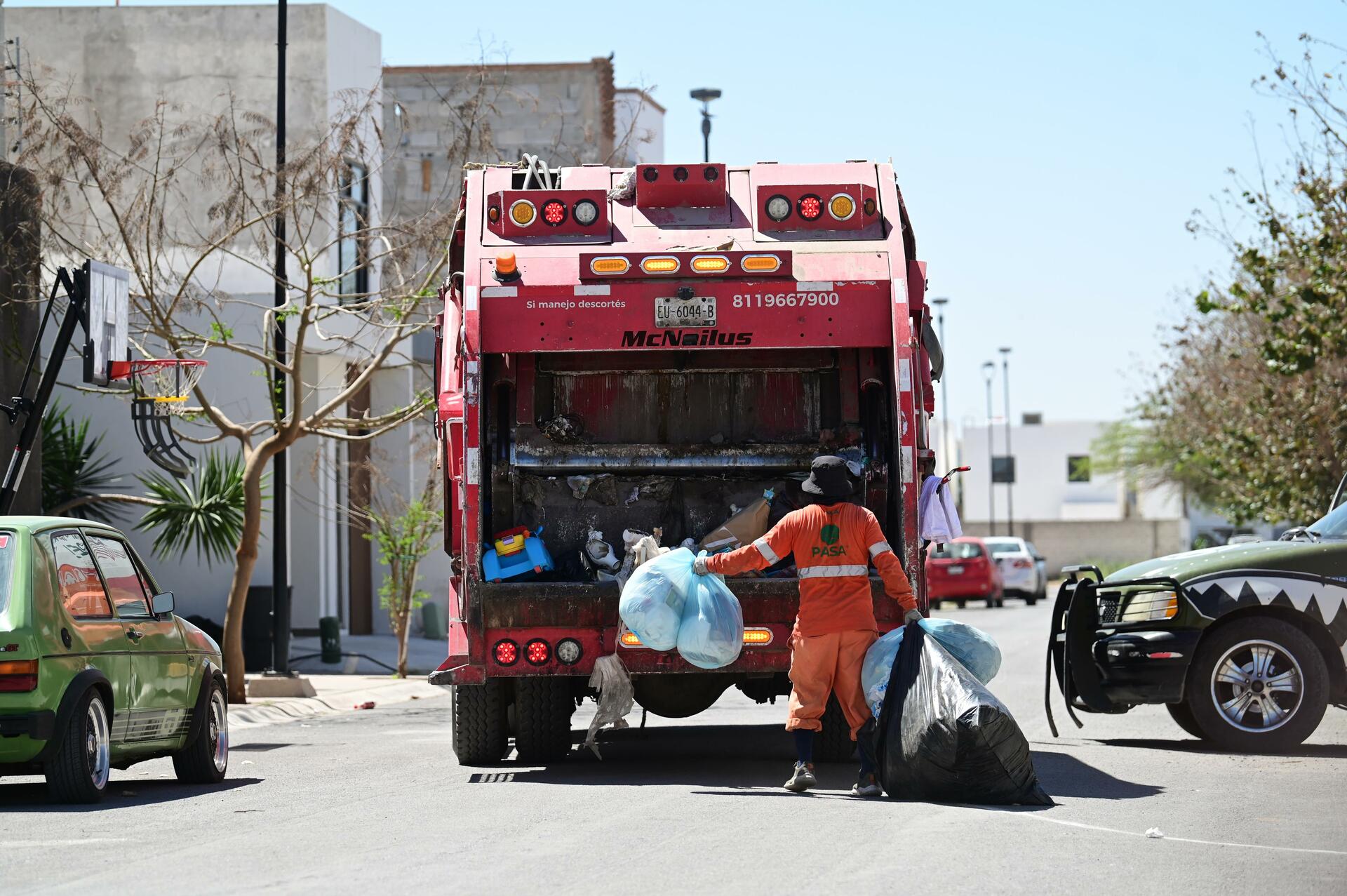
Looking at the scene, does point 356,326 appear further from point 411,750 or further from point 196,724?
point 196,724

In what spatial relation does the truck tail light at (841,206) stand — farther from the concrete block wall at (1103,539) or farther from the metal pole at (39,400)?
the concrete block wall at (1103,539)

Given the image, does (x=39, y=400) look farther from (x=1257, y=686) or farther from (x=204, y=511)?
(x=1257, y=686)

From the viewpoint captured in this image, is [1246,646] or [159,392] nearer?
[1246,646]

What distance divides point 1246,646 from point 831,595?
3468mm

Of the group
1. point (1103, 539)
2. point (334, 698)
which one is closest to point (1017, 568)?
point (334, 698)

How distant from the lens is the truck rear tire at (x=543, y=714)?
1052 cm

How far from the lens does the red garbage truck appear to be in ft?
32.2

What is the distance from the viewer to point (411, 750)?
12375 millimetres

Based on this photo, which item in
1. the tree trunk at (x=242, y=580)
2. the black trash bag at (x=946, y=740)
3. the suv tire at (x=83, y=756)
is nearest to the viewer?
the black trash bag at (x=946, y=740)

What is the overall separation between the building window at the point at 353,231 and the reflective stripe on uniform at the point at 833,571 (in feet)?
26.0

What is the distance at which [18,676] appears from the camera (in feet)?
27.9

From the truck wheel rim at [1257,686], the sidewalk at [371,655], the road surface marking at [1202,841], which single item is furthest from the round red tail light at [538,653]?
the sidewalk at [371,655]

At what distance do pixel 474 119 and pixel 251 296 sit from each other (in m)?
7.02

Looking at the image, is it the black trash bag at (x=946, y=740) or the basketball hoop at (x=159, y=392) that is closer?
the black trash bag at (x=946, y=740)
